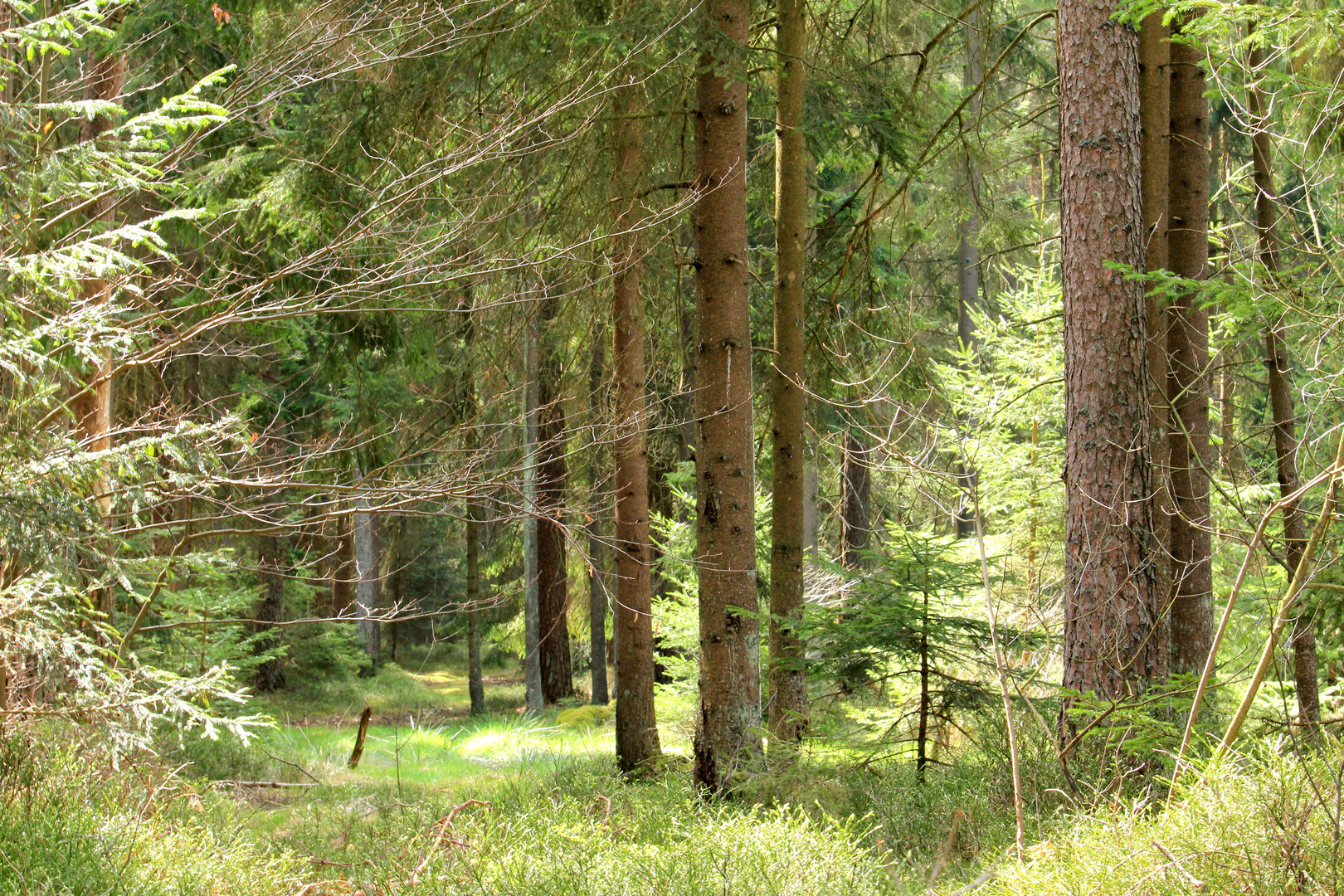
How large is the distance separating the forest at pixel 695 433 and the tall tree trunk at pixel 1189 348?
0.12 feet

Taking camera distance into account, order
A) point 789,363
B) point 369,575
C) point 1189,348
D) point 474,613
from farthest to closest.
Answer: point 369,575, point 474,613, point 789,363, point 1189,348

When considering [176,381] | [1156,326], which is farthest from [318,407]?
[1156,326]

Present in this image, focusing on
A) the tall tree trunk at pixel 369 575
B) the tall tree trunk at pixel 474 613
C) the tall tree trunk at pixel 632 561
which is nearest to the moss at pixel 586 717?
the tall tree trunk at pixel 474 613

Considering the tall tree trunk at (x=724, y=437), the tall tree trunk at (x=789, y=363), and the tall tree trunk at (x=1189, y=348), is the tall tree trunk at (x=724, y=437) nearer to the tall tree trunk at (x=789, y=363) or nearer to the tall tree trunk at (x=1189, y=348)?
→ the tall tree trunk at (x=789, y=363)

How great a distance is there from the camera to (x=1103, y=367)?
16.3 feet

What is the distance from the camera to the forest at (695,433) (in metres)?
4.03

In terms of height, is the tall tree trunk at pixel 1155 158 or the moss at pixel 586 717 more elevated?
the tall tree trunk at pixel 1155 158

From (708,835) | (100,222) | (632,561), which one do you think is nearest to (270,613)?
(100,222)

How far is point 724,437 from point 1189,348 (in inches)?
147

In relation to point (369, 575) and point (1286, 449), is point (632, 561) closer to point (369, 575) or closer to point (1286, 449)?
point (1286, 449)

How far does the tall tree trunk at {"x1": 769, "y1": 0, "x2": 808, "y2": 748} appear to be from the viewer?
7613mm

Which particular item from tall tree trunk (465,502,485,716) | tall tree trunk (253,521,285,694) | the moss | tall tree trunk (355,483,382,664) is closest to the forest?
the moss

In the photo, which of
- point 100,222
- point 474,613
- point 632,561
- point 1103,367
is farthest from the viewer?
point 474,613

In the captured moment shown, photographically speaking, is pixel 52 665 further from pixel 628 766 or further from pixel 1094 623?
pixel 1094 623
